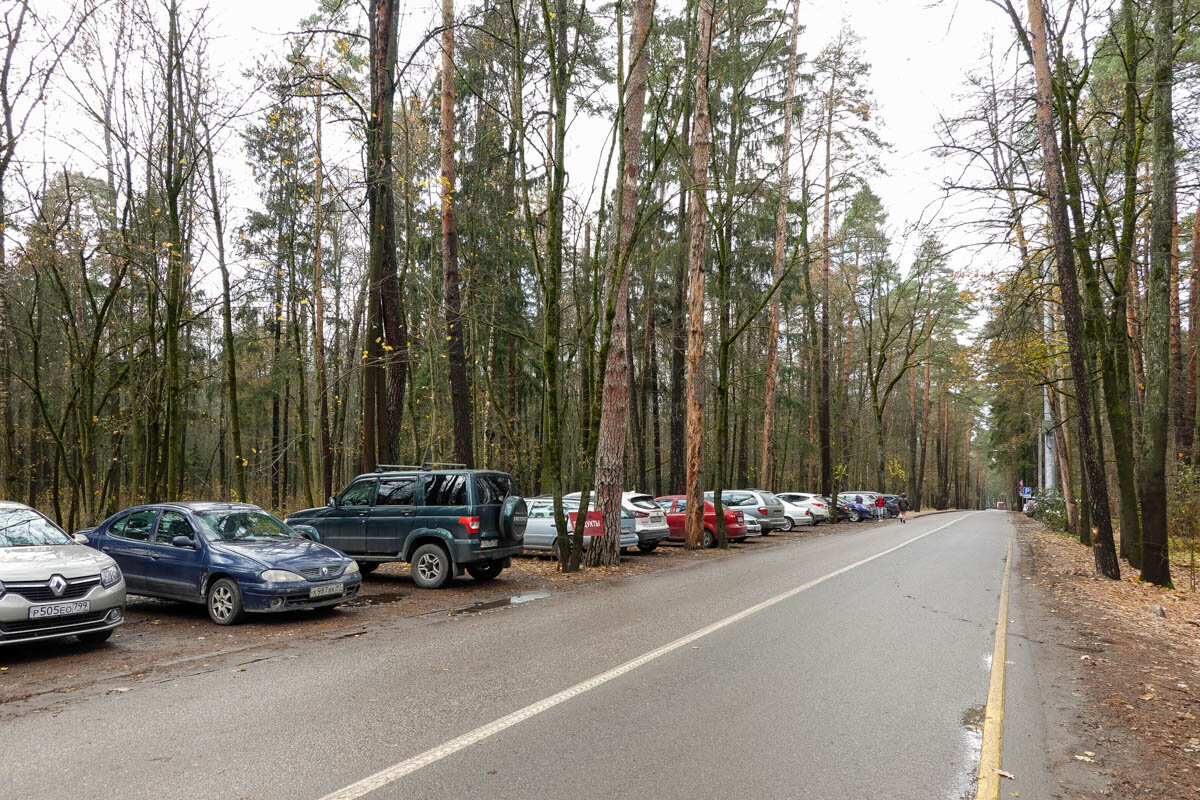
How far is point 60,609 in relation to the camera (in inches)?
278

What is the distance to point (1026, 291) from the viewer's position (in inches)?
725

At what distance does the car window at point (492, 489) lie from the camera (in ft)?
39.2

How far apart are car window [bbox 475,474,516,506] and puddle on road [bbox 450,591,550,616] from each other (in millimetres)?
1670

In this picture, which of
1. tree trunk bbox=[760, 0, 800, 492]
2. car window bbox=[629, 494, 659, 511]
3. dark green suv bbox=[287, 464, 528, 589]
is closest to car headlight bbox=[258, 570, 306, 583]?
dark green suv bbox=[287, 464, 528, 589]

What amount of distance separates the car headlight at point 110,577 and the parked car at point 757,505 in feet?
66.7

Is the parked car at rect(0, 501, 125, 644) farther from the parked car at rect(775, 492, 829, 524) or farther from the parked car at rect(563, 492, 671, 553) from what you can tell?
the parked car at rect(775, 492, 829, 524)

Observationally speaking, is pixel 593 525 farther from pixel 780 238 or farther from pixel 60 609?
pixel 780 238

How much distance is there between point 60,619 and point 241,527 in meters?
2.82

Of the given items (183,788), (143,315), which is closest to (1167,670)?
(183,788)

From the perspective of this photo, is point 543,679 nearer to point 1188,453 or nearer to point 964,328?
point 1188,453

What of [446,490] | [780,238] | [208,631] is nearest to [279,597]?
[208,631]

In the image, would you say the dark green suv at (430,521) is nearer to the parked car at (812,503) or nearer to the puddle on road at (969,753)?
the puddle on road at (969,753)

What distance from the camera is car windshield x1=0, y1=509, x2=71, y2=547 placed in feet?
26.1

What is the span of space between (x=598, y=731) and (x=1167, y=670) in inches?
239
